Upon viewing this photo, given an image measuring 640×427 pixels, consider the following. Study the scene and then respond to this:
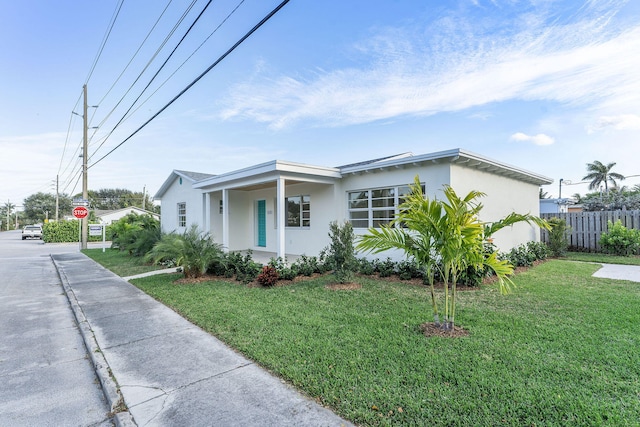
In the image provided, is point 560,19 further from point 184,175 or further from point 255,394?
point 184,175

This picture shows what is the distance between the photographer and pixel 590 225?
12.7 metres

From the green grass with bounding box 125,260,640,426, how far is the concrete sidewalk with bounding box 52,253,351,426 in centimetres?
21

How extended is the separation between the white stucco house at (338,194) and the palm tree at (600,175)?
40959 mm

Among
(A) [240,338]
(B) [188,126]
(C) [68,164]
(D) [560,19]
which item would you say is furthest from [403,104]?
(C) [68,164]

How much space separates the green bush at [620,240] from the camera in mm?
11203

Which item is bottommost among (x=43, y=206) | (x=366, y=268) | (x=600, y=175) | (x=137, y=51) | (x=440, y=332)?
(x=440, y=332)

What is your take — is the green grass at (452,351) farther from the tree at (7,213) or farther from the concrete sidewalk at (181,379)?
the tree at (7,213)

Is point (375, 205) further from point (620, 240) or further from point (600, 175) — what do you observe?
point (600, 175)

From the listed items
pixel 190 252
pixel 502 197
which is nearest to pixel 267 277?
pixel 190 252

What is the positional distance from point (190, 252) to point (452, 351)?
22.0 ft

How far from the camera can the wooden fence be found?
12.0 m

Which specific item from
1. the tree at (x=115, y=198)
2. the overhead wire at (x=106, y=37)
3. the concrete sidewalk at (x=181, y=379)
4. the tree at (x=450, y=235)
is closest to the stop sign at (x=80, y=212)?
the overhead wire at (x=106, y=37)

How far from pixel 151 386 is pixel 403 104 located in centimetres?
1162

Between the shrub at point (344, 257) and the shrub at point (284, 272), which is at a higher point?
the shrub at point (344, 257)
